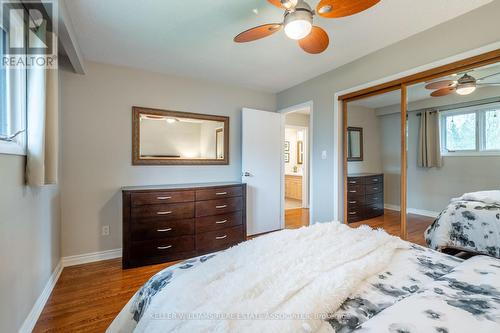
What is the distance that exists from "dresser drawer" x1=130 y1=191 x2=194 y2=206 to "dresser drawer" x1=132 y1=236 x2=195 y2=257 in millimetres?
448

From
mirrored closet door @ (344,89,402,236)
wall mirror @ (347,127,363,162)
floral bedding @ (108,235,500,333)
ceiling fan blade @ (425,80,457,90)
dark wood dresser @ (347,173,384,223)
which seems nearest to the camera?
floral bedding @ (108,235,500,333)

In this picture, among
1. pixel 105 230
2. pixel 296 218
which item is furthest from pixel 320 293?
pixel 296 218

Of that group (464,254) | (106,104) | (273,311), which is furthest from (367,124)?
(106,104)

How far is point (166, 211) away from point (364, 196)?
8.05ft

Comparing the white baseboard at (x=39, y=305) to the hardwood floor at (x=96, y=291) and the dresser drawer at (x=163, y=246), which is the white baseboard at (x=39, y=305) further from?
the dresser drawer at (x=163, y=246)

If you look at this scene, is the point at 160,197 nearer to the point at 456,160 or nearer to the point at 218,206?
the point at 218,206

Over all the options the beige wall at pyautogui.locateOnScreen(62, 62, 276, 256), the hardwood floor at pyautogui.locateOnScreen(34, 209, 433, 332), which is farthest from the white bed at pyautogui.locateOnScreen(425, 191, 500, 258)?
the beige wall at pyautogui.locateOnScreen(62, 62, 276, 256)

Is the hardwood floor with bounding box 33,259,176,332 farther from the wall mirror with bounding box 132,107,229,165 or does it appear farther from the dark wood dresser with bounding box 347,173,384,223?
the dark wood dresser with bounding box 347,173,384,223

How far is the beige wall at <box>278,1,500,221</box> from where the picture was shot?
1.87 m

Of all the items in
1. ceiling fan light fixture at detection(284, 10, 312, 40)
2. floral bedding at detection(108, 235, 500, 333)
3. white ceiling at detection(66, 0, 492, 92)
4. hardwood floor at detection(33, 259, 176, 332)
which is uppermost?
white ceiling at detection(66, 0, 492, 92)

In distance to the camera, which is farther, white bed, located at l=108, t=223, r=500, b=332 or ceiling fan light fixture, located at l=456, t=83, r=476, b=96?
ceiling fan light fixture, located at l=456, t=83, r=476, b=96

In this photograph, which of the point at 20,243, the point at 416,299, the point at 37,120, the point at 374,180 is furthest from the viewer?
the point at 374,180

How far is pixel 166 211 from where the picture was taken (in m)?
2.78

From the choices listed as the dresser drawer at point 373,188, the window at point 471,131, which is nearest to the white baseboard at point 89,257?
the dresser drawer at point 373,188
